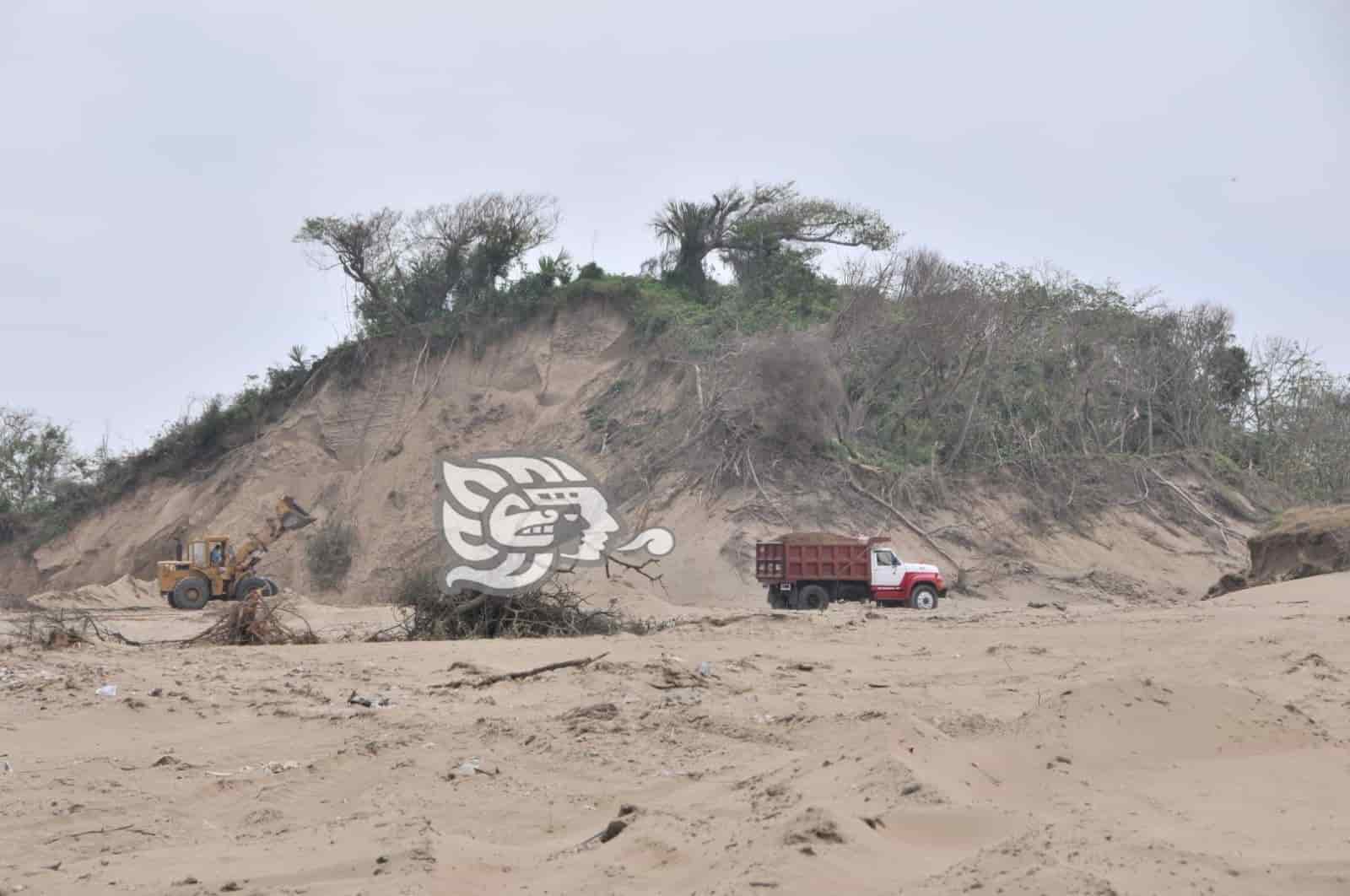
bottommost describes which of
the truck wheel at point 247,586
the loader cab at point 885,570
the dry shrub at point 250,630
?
the dry shrub at point 250,630

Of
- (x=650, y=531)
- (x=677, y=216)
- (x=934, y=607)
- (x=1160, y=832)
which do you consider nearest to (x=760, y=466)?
(x=650, y=531)

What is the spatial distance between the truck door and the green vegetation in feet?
20.6

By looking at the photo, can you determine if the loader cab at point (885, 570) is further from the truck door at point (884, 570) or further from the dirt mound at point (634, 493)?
the dirt mound at point (634, 493)

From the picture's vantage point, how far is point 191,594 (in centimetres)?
2642

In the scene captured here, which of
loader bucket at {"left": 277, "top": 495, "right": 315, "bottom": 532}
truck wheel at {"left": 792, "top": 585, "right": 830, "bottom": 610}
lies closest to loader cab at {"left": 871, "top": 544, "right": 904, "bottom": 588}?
truck wheel at {"left": 792, "top": 585, "right": 830, "bottom": 610}

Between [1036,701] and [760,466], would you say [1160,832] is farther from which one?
[760,466]

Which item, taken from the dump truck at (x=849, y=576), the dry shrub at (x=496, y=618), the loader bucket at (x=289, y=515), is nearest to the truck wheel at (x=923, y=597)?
the dump truck at (x=849, y=576)

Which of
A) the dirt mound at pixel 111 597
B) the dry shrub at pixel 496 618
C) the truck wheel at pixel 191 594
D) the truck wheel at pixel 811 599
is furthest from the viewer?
the dirt mound at pixel 111 597

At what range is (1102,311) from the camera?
36.2 metres

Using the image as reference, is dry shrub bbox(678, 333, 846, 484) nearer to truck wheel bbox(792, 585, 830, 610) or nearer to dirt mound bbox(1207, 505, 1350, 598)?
truck wheel bbox(792, 585, 830, 610)

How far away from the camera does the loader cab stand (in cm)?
2309

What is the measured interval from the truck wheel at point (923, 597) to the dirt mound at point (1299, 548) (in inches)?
184

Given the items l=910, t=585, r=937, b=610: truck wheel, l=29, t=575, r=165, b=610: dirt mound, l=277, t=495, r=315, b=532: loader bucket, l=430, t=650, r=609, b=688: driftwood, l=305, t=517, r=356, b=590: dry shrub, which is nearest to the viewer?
l=430, t=650, r=609, b=688: driftwood

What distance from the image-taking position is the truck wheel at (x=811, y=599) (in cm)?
2291
